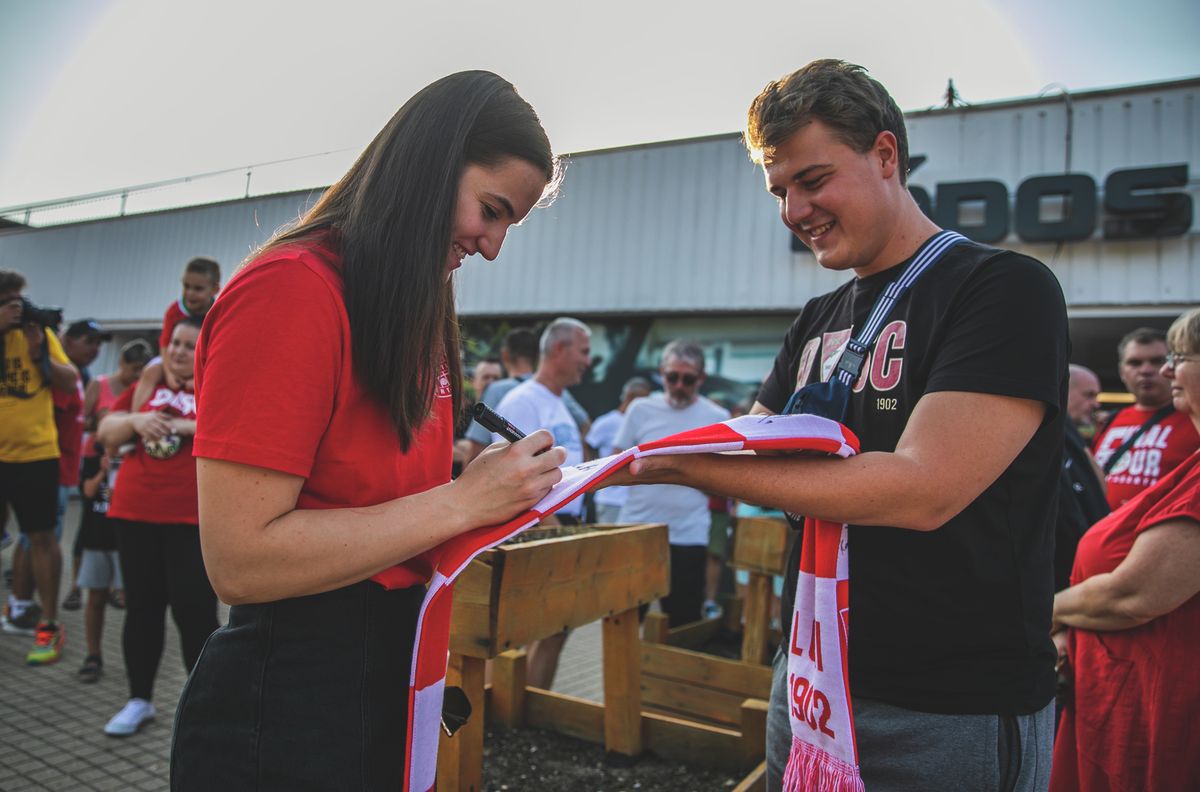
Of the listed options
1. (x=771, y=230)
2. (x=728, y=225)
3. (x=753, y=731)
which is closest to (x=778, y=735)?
(x=753, y=731)

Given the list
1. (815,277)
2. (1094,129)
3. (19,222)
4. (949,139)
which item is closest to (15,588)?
(815,277)

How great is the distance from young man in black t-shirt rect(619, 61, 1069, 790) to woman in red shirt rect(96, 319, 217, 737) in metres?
3.12

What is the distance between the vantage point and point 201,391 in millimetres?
1201

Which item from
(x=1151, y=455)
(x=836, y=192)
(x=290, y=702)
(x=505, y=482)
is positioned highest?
(x=836, y=192)

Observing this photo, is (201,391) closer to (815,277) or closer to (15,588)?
(15,588)

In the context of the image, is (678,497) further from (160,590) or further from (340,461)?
(340,461)

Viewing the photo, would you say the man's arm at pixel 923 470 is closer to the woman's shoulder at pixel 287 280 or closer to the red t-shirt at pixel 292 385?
the red t-shirt at pixel 292 385

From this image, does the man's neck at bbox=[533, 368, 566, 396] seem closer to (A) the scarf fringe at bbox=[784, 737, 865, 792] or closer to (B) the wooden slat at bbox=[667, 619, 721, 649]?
(B) the wooden slat at bbox=[667, 619, 721, 649]

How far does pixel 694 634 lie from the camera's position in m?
5.30

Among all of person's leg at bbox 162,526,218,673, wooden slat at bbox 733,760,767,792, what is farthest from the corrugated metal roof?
wooden slat at bbox 733,760,767,792

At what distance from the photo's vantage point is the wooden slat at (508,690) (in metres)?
3.47

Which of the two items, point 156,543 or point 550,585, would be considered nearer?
point 550,585

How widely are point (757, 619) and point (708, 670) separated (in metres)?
0.87

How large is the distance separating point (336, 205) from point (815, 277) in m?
8.94
